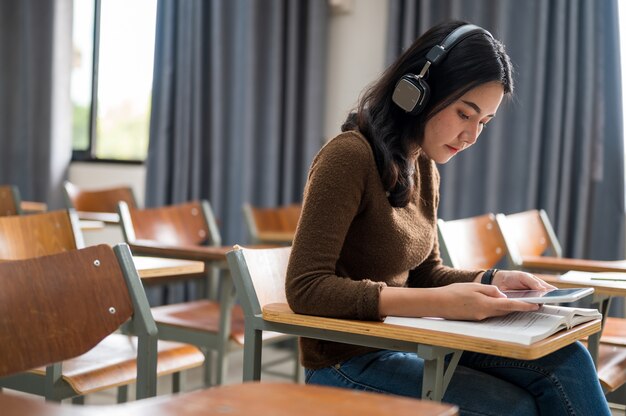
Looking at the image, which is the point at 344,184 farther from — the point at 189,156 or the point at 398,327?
the point at 189,156

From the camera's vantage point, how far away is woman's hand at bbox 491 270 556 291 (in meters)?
1.61

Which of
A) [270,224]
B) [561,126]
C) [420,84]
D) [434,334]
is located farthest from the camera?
[270,224]

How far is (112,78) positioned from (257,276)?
13.2 feet

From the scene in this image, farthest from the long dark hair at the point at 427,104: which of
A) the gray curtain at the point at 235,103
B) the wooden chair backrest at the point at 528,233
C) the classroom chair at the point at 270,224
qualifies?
the gray curtain at the point at 235,103

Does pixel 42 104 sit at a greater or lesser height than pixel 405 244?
greater

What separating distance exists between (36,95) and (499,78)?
170 inches

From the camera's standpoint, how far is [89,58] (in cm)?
535

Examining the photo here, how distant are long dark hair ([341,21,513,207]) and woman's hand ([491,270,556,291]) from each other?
0.27 meters

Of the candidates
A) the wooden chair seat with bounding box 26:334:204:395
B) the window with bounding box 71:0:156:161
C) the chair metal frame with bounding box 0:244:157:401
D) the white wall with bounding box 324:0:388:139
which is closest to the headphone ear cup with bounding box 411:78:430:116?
the chair metal frame with bounding box 0:244:157:401

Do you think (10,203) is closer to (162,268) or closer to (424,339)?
(162,268)

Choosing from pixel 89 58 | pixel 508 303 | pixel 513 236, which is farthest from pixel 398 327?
pixel 89 58

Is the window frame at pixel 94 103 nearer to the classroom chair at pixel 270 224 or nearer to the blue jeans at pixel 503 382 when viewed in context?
the classroom chair at pixel 270 224

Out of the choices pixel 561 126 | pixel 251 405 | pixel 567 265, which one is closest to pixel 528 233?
pixel 567 265

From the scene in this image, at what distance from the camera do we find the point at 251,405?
2.60ft
